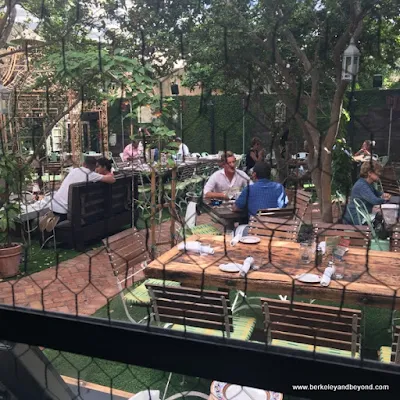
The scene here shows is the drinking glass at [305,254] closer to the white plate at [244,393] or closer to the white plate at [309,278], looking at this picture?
the white plate at [309,278]

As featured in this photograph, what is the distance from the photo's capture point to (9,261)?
11.3 ft

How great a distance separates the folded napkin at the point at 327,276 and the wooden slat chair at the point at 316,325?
0.21 metres

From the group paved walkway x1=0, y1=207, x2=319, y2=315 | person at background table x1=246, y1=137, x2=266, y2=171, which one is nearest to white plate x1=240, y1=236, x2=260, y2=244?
person at background table x1=246, y1=137, x2=266, y2=171

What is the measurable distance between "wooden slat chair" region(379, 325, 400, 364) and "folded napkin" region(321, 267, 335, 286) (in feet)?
1.11

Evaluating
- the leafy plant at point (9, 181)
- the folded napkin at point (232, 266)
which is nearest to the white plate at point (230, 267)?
the folded napkin at point (232, 266)

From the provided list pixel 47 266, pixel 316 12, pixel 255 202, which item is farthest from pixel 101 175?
pixel 316 12

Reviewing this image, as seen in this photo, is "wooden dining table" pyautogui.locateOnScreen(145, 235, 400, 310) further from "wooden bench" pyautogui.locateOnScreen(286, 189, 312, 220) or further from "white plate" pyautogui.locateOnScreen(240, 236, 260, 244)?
"wooden bench" pyautogui.locateOnScreen(286, 189, 312, 220)

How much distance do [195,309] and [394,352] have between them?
843 millimetres

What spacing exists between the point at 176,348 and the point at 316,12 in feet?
7.07

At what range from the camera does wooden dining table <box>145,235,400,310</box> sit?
199cm

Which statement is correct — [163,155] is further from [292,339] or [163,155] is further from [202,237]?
[292,339]

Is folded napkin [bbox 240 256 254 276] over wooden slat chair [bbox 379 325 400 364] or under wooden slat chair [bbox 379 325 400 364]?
over

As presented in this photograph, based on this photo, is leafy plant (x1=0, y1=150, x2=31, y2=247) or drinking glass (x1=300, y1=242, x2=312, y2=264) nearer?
drinking glass (x1=300, y1=242, x2=312, y2=264)

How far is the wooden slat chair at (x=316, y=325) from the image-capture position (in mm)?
1755
